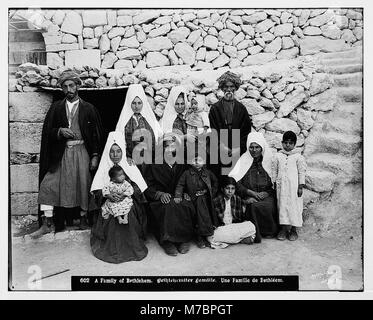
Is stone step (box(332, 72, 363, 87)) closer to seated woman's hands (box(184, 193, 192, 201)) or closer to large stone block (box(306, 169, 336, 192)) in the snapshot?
large stone block (box(306, 169, 336, 192))

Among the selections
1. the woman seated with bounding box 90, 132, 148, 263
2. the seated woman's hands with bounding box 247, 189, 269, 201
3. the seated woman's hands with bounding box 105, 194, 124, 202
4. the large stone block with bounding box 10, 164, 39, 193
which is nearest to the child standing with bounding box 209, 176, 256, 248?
the seated woman's hands with bounding box 247, 189, 269, 201

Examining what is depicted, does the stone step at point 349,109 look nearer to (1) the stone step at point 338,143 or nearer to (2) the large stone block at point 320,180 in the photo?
(1) the stone step at point 338,143

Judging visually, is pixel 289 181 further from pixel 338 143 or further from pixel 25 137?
pixel 25 137

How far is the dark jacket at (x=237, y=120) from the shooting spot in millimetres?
5168

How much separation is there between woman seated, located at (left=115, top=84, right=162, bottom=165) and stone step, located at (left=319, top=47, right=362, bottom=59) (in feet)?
6.48

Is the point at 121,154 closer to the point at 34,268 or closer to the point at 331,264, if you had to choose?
the point at 34,268

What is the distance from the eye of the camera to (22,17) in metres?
5.05

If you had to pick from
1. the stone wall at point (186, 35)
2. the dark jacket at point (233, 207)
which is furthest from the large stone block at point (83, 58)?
the dark jacket at point (233, 207)

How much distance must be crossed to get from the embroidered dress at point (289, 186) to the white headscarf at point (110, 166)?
1.44 metres

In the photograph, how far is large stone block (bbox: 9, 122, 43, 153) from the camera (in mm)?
5148

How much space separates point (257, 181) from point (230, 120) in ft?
2.35

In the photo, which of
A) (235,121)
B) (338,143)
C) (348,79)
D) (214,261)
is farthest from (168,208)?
(348,79)
